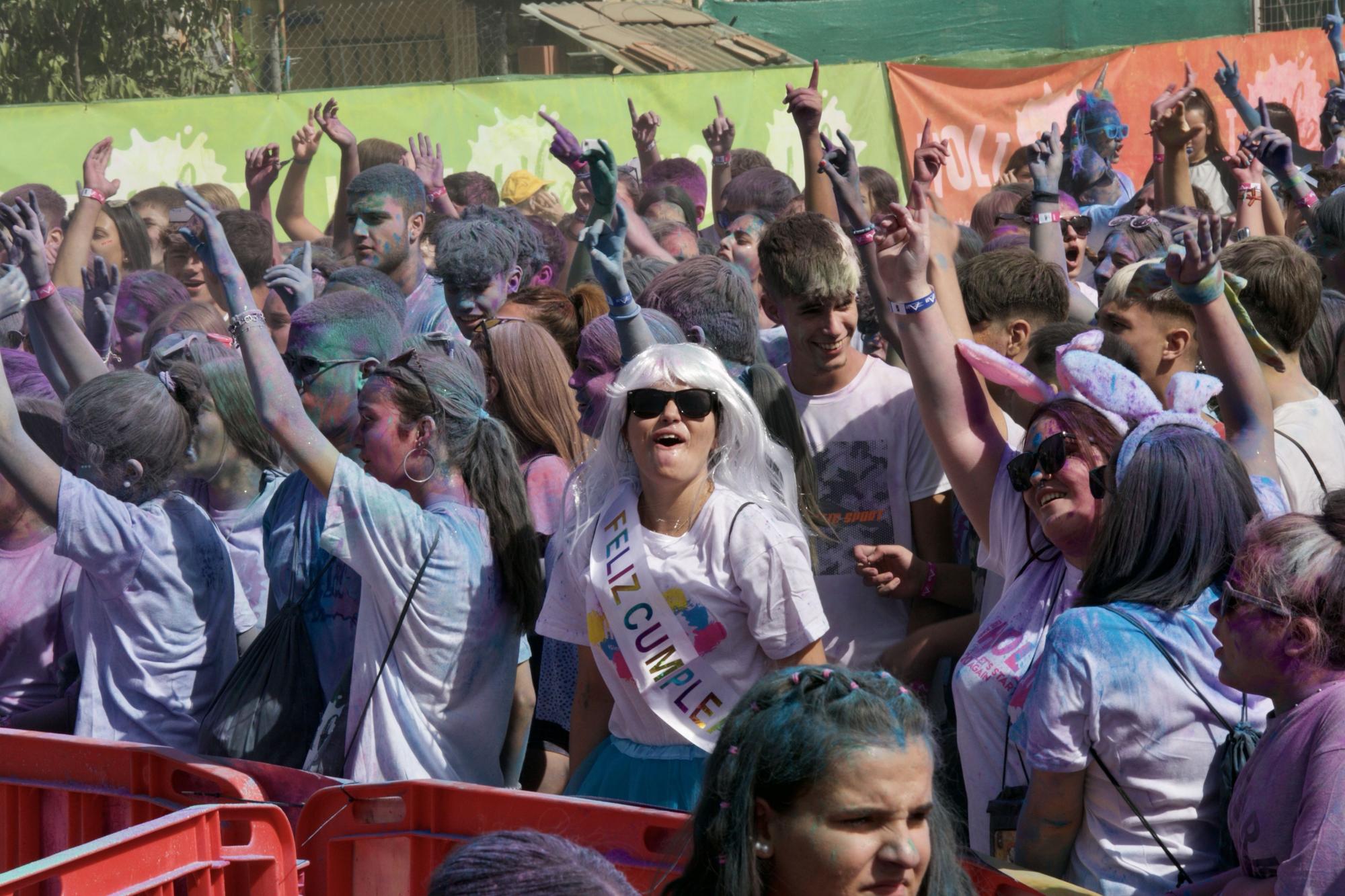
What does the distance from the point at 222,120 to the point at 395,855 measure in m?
9.00

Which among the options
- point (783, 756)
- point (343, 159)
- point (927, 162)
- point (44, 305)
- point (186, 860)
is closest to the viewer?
point (783, 756)

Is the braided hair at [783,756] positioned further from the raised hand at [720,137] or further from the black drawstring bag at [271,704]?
the raised hand at [720,137]

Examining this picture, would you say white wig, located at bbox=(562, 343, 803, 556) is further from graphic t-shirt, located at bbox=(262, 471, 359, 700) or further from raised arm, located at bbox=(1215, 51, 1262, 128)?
raised arm, located at bbox=(1215, 51, 1262, 128)

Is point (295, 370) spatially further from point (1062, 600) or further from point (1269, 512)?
point (1269, 512)

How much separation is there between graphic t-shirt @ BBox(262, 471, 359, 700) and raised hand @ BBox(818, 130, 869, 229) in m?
1.71

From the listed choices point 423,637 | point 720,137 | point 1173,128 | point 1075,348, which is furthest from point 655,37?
point 423,637

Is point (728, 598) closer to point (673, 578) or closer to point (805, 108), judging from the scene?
point (673, 578)

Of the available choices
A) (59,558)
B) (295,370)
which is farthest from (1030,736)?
(59,558)

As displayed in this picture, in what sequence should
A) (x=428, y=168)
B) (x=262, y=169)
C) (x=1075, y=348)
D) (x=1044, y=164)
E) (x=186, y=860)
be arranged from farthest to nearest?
(x=428, y=168) → (x=262, y=169) → (x=1044, y=164) → (x=1075, y=348) → (x=186, y=860)

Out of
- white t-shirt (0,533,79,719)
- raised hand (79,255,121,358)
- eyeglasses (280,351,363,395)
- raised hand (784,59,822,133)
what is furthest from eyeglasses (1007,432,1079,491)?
raised hand (79,255,121,358)

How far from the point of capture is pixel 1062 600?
2949 millimetres

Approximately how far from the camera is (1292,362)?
3.96 metres

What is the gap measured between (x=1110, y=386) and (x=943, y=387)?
455 mm

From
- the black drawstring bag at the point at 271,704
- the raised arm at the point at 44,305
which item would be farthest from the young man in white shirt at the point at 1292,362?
the raised arm at the point at 44,305
